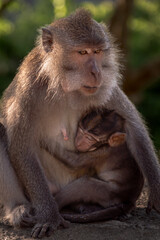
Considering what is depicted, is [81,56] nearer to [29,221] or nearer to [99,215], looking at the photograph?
[99,215]

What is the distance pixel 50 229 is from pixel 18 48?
1179cm

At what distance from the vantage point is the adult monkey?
478 centimetres

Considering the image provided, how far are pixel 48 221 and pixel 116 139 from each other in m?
1.04

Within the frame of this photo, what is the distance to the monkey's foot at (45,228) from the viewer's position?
4652 millimetres

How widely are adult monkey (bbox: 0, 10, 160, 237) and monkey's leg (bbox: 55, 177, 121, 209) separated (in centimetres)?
23

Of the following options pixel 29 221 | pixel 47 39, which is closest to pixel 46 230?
pixel 29 221

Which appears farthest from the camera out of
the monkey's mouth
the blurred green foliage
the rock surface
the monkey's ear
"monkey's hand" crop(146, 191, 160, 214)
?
the blurred green foliage

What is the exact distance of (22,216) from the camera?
489 cm

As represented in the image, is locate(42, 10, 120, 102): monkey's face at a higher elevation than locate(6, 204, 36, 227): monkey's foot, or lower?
higher

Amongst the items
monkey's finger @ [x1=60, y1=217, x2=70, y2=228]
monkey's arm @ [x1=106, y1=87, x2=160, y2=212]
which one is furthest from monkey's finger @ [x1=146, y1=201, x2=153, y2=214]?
monkey's finger @ [x1=60, y1=217, x2=70, y2=228]

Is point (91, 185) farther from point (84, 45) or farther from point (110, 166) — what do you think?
point (84, 45)

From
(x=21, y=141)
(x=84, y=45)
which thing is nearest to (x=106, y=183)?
(x=21, y=141)

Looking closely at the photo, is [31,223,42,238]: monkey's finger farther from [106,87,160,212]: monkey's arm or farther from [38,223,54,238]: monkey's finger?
[106,87,160,212]: monkey's arm

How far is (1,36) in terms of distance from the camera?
1636cm
